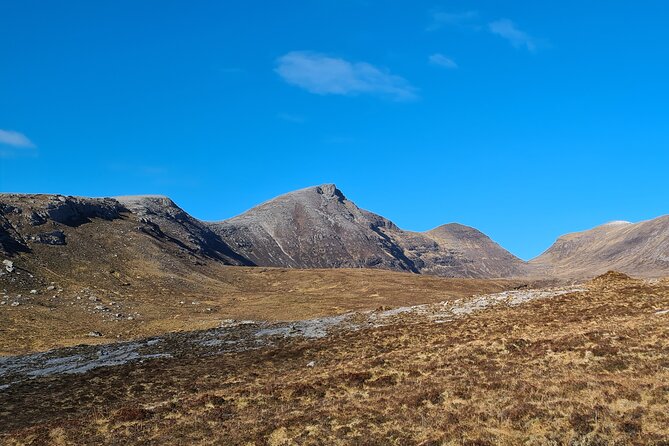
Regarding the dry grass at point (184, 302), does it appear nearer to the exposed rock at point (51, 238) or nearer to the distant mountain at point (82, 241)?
the distant mountain at point (82, 241)

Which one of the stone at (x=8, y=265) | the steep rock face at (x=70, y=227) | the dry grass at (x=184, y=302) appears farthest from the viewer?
the steep rock face at (x=70, y=227)

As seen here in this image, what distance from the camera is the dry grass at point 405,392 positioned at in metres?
18.9

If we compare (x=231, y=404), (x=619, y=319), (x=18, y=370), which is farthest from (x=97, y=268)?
(x=619, y=319)

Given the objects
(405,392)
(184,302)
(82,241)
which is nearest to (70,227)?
(82,241)

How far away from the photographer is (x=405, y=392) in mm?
24797

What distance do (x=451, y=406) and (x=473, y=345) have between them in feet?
38.9

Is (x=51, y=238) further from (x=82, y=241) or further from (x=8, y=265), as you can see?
(x=8, y=265)

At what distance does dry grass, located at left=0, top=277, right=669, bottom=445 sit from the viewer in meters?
18.9

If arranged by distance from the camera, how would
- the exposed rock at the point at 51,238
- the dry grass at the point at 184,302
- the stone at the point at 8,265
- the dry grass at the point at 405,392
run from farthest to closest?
1. the exposed rock at the point at 51,238
2. the stone at the point at 8,265
3. the dry grass at the point at 184,302
4. the dry grass at the point at 405,392

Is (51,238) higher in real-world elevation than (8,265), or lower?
higher

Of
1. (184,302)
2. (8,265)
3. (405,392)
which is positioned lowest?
(405,392)

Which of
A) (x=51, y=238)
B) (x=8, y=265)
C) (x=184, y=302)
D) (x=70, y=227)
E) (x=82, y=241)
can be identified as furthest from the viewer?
(x=70, y=227)

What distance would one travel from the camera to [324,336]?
48.0 m

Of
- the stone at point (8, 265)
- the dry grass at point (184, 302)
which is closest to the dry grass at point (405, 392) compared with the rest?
the dry grass at point (184, 302)
